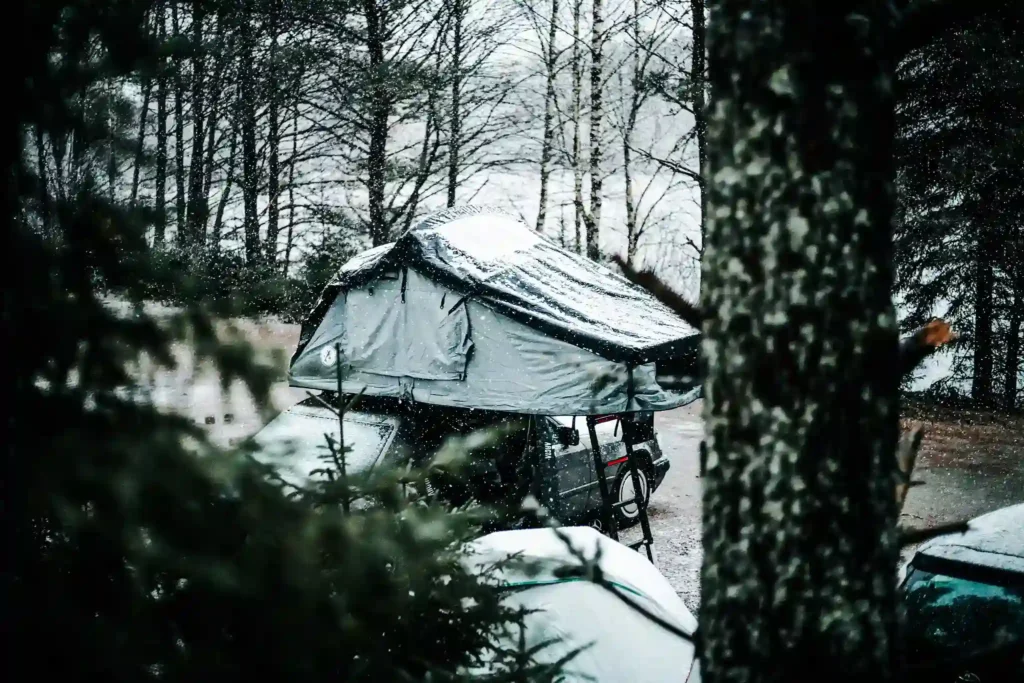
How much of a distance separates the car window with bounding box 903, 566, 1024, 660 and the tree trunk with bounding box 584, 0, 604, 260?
1317 centimetres

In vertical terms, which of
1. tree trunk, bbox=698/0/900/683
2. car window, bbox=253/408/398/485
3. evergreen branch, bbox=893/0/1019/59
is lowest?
car window, bbox=253/408/398/485

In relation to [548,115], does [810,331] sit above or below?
below

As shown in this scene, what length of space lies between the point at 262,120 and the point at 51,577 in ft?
68.8

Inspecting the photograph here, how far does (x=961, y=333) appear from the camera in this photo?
15.1 metres

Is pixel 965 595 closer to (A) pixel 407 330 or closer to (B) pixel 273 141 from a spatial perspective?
(A) pixel 407 330

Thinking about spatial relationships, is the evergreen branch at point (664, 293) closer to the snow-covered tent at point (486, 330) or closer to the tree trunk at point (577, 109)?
the snow-covered tent at point (486, 330)

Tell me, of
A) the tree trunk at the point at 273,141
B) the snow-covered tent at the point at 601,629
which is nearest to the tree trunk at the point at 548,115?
the tree trunk at the point at 273,141

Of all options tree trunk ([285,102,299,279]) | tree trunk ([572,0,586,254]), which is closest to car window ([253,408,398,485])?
tree trunk ([572,0,586,254])

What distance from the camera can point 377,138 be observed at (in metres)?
18.1

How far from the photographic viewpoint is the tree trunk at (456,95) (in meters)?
18.9

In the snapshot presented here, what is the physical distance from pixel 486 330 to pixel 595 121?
10.7 meters

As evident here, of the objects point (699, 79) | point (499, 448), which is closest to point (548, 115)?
point (699, 79)

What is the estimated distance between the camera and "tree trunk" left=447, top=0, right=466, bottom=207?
18891 mm

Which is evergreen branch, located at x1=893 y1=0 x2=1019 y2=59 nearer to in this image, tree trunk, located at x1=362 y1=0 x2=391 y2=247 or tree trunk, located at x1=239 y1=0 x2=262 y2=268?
tree trunk, located at x1=362 y1=0 x2=391 y2=247
